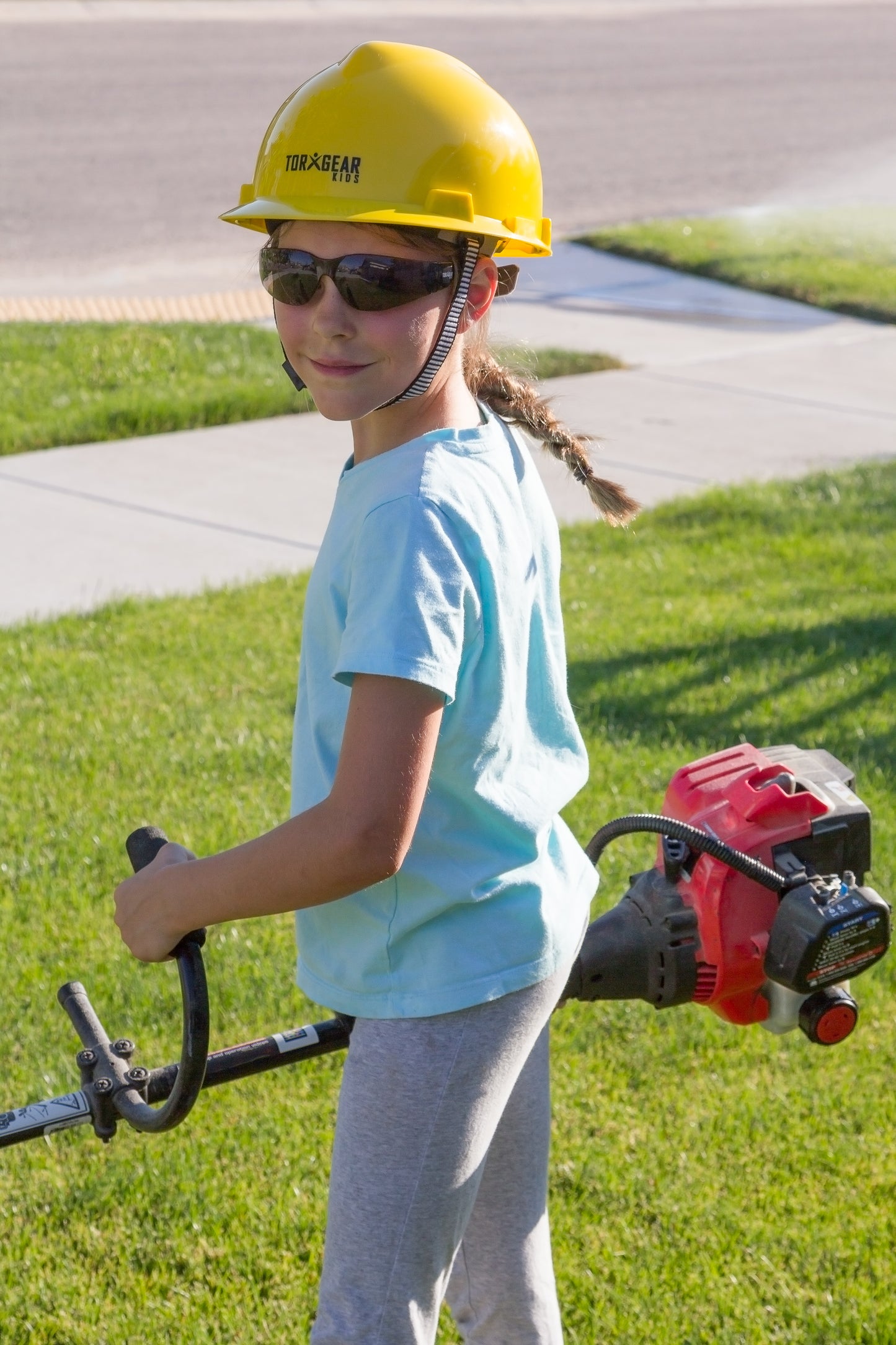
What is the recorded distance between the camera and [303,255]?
1796 mm

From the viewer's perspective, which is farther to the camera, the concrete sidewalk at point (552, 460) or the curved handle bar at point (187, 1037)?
the concrete sidewalk at point (552, 460)

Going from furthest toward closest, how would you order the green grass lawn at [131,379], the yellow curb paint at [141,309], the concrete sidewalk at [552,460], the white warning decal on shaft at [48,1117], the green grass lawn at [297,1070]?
the yellow curb paint at [141,309]
the green grass lawn at [131,379]
the concrete sidewalk at [552,460]
the green grass lawn at [297,1070]
the white warning decal on shaft at [48,1117]

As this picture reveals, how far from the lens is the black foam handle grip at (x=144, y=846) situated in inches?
70.5

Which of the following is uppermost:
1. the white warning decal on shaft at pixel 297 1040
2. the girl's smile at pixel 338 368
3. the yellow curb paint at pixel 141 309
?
the girl's smile at pixel 338 368

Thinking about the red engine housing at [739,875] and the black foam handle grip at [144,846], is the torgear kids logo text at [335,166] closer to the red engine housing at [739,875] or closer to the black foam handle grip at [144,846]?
the black foam handle grip at [144,846]

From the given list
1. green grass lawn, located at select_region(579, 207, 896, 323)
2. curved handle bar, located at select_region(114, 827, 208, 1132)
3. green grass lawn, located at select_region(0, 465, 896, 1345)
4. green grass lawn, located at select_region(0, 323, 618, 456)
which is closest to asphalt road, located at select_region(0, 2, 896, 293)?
green grass lawn, located at select_region(579, 207, 896, 323)

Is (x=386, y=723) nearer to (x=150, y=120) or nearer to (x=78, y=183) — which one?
(x=78, y=183)

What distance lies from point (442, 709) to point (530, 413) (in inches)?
20.9

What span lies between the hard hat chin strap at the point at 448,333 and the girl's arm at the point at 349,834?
0.34 m

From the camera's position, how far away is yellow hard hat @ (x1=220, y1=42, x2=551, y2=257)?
177 cm

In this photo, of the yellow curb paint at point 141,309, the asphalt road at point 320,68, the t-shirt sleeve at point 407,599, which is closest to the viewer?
the t-shirt sleeve at point 407,599

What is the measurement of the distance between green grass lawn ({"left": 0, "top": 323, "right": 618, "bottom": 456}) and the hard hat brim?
5.00 metres

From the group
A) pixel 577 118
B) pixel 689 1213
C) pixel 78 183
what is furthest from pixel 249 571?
pixel 577 118

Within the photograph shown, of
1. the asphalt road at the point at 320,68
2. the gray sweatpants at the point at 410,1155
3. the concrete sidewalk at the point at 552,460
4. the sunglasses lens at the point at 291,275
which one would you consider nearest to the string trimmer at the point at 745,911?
the gray sweatpants at the point at 410,1155
